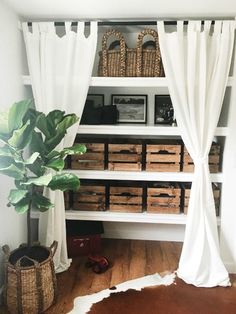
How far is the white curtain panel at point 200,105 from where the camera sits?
235 cm

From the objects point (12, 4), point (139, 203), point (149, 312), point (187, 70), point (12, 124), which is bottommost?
point (149, 312)

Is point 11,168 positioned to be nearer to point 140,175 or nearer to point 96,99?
point 140,175

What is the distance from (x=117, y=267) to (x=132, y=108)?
1527 mm

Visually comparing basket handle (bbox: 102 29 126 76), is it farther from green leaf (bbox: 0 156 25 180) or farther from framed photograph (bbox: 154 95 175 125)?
green leaf (bbox: 0 156 25 180)

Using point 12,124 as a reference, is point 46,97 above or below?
above

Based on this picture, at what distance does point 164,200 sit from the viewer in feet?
8.93

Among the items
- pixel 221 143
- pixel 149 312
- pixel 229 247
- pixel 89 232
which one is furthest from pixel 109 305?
pixel 221 143

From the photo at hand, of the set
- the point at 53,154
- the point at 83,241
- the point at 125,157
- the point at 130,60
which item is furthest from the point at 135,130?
the point at 83,241

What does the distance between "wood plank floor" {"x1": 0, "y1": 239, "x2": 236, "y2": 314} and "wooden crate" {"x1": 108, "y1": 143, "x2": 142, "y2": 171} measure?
0.90m

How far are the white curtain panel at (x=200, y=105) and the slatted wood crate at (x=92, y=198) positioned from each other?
819mm

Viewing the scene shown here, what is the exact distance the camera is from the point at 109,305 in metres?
2.19

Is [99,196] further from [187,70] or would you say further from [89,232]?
[187,70]

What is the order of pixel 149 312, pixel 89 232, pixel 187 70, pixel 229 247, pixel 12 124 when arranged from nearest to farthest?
pixel 12 124, pixel 149 312, pixel 187 70, pixel 229 247, pixel 89 232

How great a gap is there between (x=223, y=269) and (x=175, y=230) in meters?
0.79
